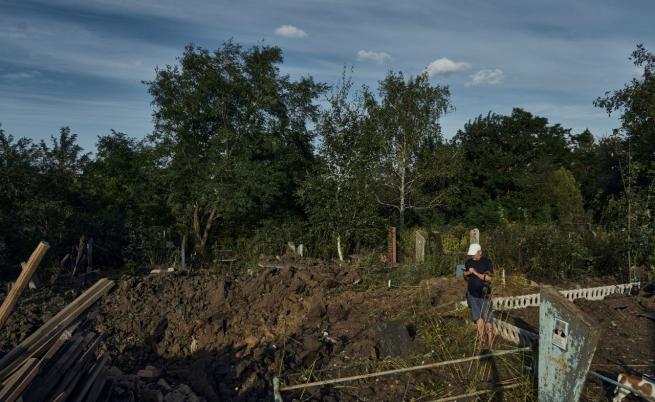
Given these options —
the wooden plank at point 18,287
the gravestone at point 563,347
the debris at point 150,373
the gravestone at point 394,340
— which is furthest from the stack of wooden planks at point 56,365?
the gravestone at point 563,347

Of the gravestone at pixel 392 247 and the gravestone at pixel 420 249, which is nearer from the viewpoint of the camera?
the gravestone at pixel 420 249

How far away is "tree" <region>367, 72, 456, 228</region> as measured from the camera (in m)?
19.3

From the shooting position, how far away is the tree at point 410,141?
760 inches

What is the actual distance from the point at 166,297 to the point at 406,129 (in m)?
12.5

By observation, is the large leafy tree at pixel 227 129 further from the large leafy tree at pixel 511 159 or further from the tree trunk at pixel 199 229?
the large leafy tree at pixel 511 159

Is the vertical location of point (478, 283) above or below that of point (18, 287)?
below

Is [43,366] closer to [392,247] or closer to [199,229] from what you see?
[392,247]

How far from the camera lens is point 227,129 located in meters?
15.3

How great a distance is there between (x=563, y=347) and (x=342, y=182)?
10461mm

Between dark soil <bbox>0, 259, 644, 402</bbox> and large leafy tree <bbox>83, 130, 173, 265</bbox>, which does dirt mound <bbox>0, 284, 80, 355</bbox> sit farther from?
large leafy tree <bbox>83, 130, 173, 265</bbox>

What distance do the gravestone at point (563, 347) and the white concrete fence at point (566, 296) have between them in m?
3.28

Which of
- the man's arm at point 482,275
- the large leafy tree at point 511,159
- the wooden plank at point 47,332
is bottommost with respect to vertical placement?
the wooden plank at point 47,332

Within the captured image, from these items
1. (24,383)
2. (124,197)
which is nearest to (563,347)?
(24,383)

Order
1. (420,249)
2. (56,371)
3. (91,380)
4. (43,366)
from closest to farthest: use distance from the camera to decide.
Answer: (43,366), (56,371), (91,380), (420,249)
